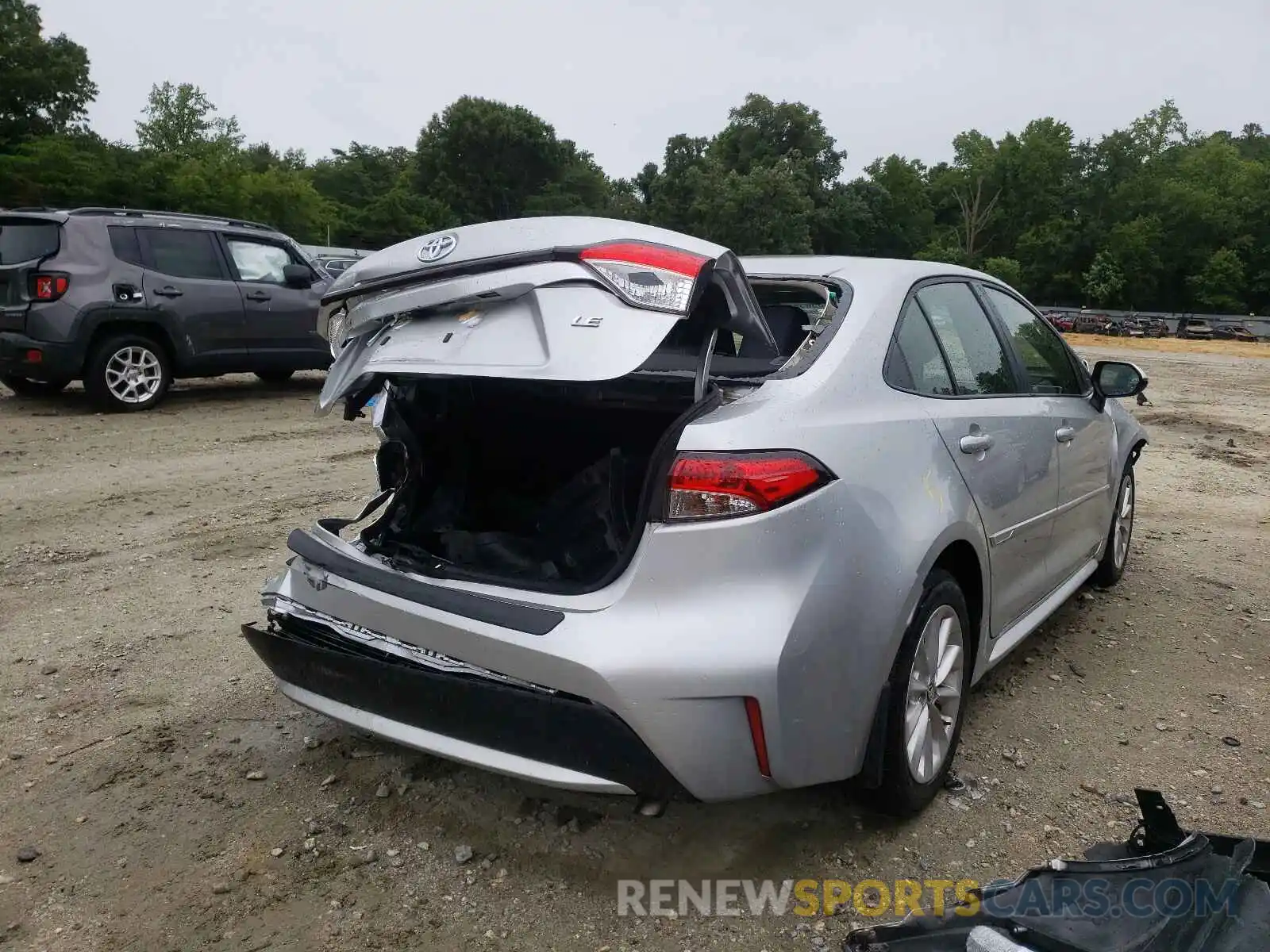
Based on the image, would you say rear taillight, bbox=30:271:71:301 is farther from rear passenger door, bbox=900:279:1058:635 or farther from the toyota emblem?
rear passenger door, bbox=900:279:1058:635

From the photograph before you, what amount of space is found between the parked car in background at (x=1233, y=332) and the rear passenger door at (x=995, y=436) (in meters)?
44.1

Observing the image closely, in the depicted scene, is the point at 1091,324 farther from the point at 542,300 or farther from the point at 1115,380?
the point at 542,300

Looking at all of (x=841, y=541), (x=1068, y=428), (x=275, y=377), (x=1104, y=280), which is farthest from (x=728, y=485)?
(x=1104, y=280)

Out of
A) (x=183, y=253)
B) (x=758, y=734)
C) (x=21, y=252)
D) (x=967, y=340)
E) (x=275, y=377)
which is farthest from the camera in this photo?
(x=275, y=377)

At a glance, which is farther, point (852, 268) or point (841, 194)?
point (841, 194)

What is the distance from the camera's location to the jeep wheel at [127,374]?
339 inches

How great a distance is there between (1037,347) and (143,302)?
802cm

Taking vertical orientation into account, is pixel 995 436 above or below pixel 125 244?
below

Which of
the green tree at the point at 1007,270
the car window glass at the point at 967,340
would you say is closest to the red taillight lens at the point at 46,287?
the car window glass at the point at 967,340

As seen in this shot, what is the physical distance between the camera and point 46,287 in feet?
27.2

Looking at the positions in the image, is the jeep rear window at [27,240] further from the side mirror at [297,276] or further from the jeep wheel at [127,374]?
the side mirror at [297,276]

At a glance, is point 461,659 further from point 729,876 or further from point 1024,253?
point 1024,253

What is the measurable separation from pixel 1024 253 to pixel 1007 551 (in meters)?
73.9

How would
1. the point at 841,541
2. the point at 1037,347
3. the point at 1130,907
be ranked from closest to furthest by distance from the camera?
the point at 1130,907 < the point at 841,541 < the point at 1037,347
